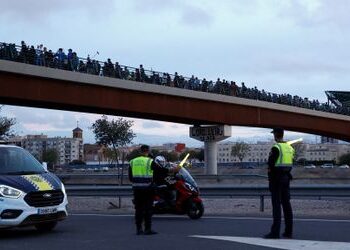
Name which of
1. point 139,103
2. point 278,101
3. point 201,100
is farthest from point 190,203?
point 278,101

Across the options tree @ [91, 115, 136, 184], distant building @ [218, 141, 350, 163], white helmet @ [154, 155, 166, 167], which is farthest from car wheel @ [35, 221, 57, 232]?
distant building @ [218, 141, 350, 163]

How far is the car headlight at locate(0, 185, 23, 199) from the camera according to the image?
1052 cm

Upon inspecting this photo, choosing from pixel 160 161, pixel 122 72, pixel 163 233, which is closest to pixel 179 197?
pixel 160 161

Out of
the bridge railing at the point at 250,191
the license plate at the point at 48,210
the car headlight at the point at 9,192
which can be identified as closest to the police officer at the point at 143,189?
the license plate at the point at 48,210

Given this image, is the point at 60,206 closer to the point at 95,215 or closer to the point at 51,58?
the point at 95,215

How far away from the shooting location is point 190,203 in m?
14.1

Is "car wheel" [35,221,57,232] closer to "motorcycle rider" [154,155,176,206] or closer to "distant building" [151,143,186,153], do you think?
"motorcycle rider" [154,155,176,206]

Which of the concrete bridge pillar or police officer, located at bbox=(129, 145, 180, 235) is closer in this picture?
police officer, located at bbox=(129, 145, 180, 235)

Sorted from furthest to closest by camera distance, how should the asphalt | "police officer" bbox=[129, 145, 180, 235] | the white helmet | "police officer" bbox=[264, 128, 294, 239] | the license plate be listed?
the white helmet, "police officer" bbox=[129, 145, 180, 235], the license plate, "police officer" bbox=[264, 128, 294, 239], the asphalt

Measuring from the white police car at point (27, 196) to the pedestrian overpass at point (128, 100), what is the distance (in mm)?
20862

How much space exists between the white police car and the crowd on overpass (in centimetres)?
2140

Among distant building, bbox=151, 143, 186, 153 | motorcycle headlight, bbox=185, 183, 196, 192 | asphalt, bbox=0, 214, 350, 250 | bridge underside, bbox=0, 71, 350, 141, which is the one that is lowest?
asphalt, bbox=0, 214, 350, 250

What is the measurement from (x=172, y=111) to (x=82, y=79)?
8.47 m

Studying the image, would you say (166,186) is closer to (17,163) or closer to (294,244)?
(17,163)
